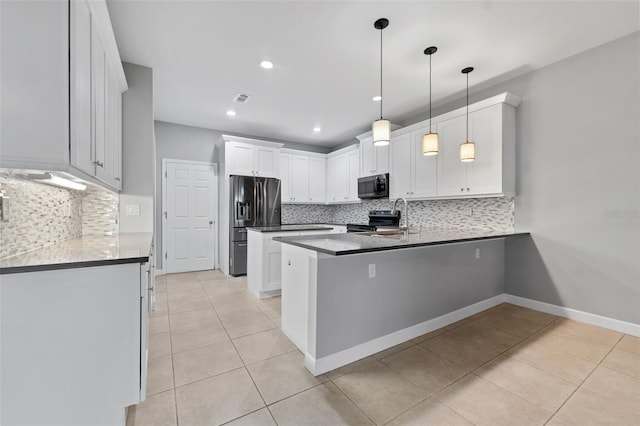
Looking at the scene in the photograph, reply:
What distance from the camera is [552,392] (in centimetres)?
174

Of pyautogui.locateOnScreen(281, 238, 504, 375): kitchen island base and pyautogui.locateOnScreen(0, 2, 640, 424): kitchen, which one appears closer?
pyautogui.locateOnScreen(0, 2, 640, 424): kitchen

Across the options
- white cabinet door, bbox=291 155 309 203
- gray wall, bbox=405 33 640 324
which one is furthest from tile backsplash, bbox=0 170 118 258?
gray wall, bbox=405 33 640 324

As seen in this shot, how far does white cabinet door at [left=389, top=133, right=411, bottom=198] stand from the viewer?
4113 millimetres

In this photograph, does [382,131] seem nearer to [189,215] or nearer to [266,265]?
[266,265]

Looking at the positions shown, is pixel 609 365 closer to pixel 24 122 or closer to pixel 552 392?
pixel 552 392

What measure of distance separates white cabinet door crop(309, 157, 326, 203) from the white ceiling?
6.53 ft

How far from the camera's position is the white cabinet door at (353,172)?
17.1 feet

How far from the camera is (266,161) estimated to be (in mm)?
5051

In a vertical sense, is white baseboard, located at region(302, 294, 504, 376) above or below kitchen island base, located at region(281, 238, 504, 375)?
below

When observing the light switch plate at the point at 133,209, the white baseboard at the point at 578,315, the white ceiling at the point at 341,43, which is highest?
the white ceiling at the point at 341,43

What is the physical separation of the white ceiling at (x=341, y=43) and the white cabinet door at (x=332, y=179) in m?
1.94

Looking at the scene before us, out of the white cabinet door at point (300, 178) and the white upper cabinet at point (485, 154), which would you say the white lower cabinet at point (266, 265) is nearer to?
the white cabinet door at point (300, 178)

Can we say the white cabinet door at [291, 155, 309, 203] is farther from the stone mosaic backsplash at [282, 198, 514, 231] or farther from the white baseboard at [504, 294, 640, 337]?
the white baseboard at [504, 294, 640, 337]

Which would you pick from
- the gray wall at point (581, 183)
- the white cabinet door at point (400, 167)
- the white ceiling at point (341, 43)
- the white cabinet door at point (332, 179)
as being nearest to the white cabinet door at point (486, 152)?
the gray wall at point (581, 183)
